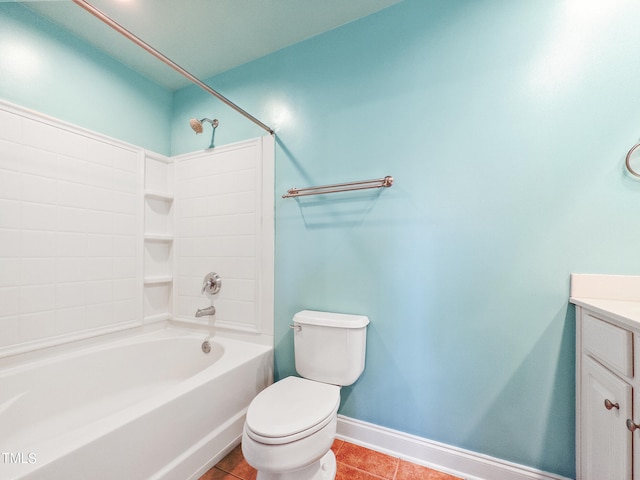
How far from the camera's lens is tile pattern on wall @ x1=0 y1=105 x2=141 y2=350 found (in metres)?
1.40

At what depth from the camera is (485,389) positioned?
128 centimetres

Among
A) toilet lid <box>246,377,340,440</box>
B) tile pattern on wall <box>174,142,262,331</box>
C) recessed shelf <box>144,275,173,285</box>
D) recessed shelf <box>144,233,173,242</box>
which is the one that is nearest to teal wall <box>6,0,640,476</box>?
tile pattern on wall <box>174,142,262,331</box>

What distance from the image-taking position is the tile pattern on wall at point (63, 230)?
4.59 ft

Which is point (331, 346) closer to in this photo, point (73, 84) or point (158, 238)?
point (158, 238)

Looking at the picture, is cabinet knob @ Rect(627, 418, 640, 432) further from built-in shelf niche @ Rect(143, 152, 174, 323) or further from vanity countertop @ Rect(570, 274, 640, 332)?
built-in shelf niche @ Rect(143, 152, 174, 323)

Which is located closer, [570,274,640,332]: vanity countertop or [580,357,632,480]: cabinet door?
[580,357,632,480]: cabinet door

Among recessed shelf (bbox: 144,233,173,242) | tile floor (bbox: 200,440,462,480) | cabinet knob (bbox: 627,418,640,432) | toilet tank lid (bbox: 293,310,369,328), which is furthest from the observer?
recessed shelf (bbox: 144,233,173,242)

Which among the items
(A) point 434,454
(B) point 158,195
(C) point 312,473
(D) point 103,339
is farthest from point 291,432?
(B) point 158,195

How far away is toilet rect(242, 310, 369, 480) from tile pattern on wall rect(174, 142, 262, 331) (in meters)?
0.54

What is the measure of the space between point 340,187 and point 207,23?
1274 millimetres

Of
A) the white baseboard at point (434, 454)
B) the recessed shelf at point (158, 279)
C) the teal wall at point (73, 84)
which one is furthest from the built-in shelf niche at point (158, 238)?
the white baseboard at point (434, 454)

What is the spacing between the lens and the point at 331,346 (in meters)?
1.44

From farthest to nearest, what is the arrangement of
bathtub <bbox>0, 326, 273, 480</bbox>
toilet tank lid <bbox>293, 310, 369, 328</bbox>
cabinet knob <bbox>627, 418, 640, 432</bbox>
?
toilet tank lid <bbox>293, 310, 369, 328</bbox> → bathtub <bbox>0, 326, 273, 480</bbox> → cabinet knob <bbox>627, 418, 640, 432</bbox>

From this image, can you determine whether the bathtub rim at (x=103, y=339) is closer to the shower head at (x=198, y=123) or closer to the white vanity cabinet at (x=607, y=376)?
the shower head at (x=198, y=123)
